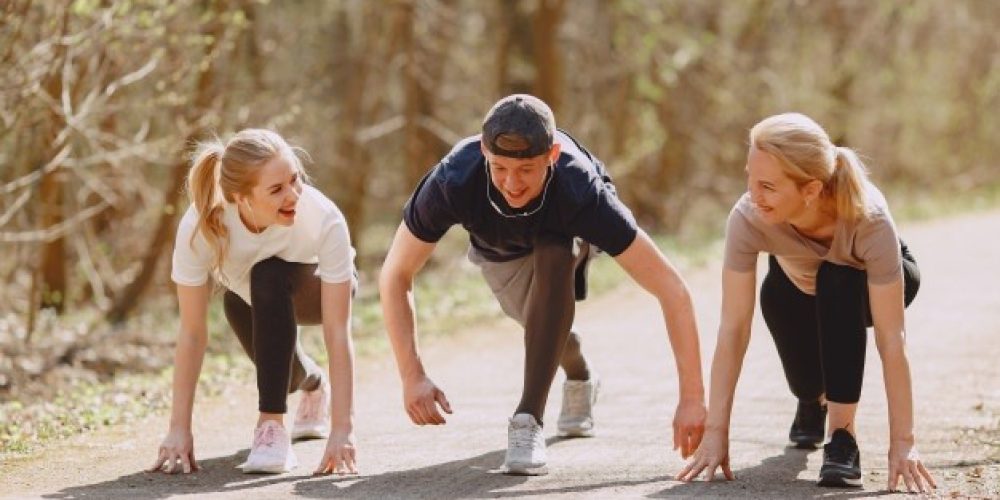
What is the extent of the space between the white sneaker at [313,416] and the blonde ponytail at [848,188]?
7.16ft

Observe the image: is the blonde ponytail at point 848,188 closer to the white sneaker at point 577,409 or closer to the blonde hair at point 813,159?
the blonde hair at point 813,159

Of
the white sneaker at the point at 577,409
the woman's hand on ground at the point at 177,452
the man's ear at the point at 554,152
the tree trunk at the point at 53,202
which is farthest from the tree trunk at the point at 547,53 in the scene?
the woman's hand on ground at the point at 177,452

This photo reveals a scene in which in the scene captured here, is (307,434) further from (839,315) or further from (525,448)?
(839,315)

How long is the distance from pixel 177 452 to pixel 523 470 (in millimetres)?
1160

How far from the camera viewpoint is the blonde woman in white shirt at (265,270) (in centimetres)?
514

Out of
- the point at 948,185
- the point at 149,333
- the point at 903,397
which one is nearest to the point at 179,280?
the point at 903,397

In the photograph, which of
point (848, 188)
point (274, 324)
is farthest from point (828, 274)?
point (274, 324)

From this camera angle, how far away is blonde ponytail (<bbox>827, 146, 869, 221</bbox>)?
4805mm

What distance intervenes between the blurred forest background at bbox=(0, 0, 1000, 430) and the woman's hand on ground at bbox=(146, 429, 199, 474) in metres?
2.99

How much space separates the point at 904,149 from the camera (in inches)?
985

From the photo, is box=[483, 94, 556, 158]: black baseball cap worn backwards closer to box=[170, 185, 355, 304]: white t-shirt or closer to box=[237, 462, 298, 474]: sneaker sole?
box=[170, 185, 355, 304]: white t-shirt

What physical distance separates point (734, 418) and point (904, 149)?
19554 millimetres

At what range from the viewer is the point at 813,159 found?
15.5 feet

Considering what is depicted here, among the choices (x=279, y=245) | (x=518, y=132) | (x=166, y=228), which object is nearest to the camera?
(x=518, y=132)
